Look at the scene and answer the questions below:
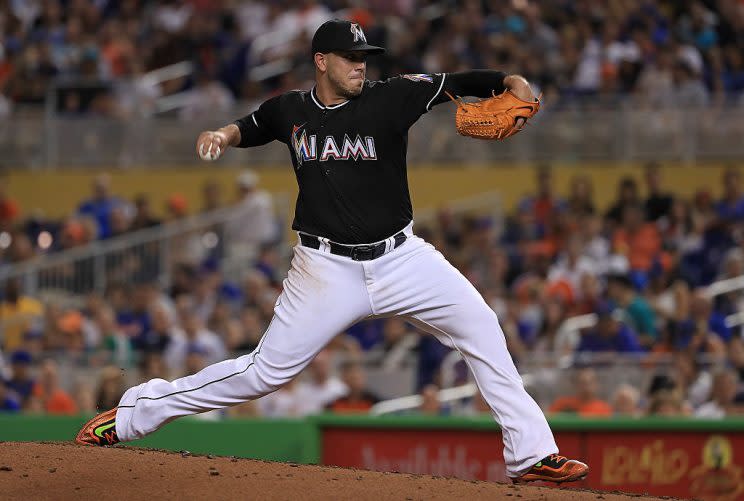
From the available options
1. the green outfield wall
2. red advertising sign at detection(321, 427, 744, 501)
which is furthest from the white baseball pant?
the green outfield wall

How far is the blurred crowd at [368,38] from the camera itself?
16.0 meters

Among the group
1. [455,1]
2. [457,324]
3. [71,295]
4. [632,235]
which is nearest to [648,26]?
[455,1]

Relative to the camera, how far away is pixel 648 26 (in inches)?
656

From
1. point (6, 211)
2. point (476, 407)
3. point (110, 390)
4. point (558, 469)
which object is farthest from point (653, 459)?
point (6, 211)

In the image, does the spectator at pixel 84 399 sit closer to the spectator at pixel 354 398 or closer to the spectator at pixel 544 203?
the spectator at pixel 354 398

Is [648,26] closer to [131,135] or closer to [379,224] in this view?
[131,135]

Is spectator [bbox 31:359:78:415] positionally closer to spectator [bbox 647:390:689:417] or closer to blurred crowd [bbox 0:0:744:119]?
spectator [bbox 647:390:689:417]

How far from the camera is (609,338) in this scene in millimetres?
11672

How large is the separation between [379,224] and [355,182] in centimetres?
22

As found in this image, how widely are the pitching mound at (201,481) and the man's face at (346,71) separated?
1796 mm

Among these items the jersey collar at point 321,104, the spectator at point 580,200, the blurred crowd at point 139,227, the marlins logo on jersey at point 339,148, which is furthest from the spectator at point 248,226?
the marlins logo on jersey at point 339,148

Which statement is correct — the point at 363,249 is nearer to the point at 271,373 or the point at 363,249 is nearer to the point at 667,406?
the point at 271,373

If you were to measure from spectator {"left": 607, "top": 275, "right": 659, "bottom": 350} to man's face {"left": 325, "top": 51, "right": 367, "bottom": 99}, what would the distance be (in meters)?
6.33

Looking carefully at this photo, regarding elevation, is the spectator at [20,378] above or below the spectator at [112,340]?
below
